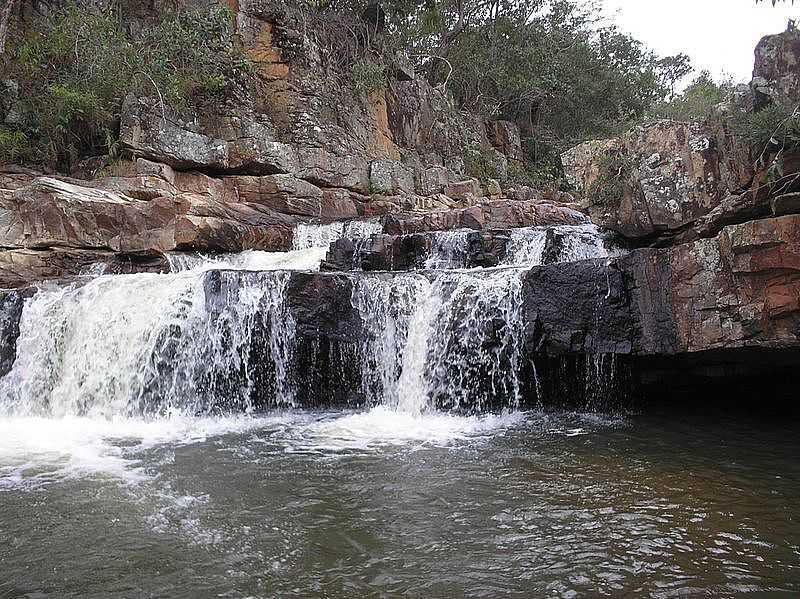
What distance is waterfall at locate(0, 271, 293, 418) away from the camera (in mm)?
9336

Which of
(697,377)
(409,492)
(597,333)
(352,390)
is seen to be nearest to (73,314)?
(352,390)

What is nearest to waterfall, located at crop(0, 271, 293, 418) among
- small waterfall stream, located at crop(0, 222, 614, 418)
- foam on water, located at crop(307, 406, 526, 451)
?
small waterfall stream, located at crop(0, 222, 614, 418)

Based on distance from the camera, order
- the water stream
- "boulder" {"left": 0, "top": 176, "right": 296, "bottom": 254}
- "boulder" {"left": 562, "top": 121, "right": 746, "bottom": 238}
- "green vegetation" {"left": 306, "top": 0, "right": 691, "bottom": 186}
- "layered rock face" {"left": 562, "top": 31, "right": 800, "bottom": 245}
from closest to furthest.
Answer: the water stream → "layered rock face" {"left": 562, "top": 31, "right": 800, "bottom": 245} → "boulder" {"left": 562, "top": 121, "right": 746, "bottom": 238} → "boulder" {"left": 0, "top": 176, "right": 296, "bottom": 254} → "green vegetation" {"left": 306, "top": 0, "right": 691, "bottom": 186}

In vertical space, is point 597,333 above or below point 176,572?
above

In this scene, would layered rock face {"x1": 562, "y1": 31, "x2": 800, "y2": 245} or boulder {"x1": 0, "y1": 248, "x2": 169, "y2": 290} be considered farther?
boulder {"x1": 0, "y1": 248, "x2": 169, "y2": 290}

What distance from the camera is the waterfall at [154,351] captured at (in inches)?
368

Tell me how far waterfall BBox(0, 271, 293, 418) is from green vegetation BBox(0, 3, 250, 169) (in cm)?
704

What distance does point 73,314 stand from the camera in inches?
404

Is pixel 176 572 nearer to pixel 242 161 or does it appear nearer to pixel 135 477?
pixel 135 477

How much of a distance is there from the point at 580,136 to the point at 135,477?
2586 centimetres

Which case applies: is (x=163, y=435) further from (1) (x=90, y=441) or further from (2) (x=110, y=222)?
(2) (x=110, y=222)

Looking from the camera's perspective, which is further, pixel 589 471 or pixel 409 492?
pixel 589 471

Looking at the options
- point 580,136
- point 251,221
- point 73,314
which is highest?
point 580,136

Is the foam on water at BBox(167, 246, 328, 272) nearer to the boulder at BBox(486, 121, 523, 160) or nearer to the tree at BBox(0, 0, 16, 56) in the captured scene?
the tree at BBox(0, 0, 16, 56)
